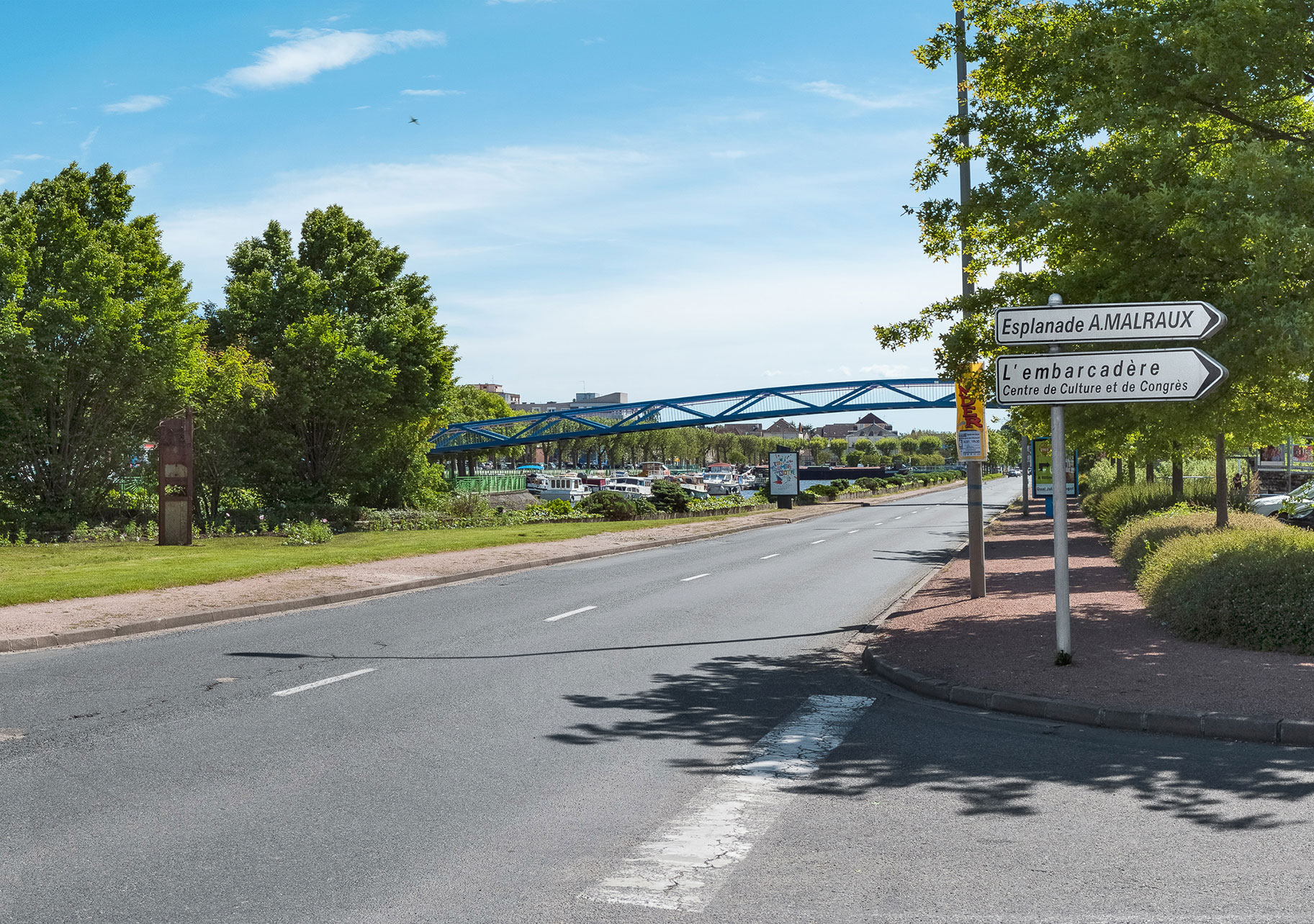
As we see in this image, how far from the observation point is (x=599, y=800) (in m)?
5.94

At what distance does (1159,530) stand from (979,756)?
12.4 meters

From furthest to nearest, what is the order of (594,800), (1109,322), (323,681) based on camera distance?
(323,681) < (1109,322) < (594,800)

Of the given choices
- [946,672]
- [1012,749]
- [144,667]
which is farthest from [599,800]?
[144,667]

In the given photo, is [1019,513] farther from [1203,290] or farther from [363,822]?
[363,822]

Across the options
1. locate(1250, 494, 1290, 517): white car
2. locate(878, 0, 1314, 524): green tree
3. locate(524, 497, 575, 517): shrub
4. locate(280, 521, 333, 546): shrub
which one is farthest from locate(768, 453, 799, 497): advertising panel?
locate(878, 0, 1314, 524): green tree

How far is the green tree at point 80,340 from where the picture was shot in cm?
2814

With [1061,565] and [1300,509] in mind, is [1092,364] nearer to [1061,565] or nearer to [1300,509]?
[1061,565]

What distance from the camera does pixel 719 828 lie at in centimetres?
546

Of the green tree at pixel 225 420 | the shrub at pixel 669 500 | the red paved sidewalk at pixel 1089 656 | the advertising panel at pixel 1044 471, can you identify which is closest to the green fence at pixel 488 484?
the shrub at pixel 669 500

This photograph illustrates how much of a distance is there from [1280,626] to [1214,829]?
5.42 meters

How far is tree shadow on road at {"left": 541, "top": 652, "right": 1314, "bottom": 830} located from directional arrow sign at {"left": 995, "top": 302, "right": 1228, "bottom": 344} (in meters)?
3.45

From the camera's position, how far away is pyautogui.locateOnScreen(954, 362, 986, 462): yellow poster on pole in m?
15.2

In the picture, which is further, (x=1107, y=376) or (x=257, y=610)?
(x=257, y=610)

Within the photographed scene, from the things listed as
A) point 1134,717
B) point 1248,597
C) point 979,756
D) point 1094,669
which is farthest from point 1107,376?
point 979,756
